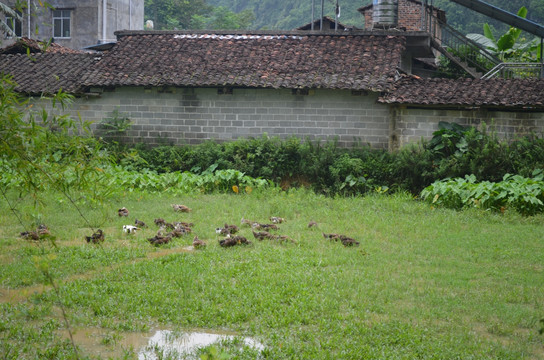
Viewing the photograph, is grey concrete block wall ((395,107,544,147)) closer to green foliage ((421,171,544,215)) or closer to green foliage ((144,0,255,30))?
green foliage ((421,171,544,215))

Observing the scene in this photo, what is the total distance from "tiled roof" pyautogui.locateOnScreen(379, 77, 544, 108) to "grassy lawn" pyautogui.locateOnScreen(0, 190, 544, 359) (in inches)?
193

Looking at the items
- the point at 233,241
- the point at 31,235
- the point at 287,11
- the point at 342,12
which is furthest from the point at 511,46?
the point at 287,11

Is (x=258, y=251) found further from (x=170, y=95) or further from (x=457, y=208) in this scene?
(x=170, y=95)

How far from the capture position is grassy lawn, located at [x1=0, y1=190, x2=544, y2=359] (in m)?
5.38

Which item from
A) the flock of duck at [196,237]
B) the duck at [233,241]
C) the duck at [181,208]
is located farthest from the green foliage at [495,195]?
the duck at [233,241]

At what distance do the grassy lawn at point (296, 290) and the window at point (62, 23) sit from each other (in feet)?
71.7

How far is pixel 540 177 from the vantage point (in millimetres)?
13312

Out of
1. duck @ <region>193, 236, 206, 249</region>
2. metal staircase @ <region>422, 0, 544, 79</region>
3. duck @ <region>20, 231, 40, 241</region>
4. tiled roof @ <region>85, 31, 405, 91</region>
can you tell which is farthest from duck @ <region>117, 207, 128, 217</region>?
metal staircase @ <region>422, 0, 544, 79</region>

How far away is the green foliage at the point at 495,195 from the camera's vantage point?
471 inches

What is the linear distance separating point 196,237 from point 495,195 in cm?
663

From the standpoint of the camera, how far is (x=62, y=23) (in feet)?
100

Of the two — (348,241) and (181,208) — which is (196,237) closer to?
(348,241)

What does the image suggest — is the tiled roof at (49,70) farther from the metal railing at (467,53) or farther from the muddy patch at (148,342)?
the muddy patch at (148,342)

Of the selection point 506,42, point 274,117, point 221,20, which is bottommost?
point 274,117
